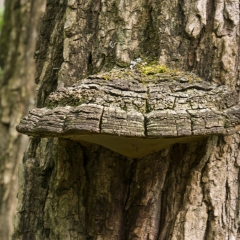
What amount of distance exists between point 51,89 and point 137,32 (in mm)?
684

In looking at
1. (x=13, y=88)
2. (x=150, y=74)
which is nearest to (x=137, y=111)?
(x=150, y=74)

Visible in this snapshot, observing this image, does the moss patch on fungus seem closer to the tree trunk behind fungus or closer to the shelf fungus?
the shelf fungus

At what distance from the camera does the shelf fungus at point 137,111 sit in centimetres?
187

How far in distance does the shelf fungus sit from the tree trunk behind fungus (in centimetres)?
26

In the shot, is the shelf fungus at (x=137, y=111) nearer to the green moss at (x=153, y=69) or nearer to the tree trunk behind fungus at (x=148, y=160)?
the green moss at (x=153, y=69)

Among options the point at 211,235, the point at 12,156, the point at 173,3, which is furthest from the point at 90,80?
the point at 12,156

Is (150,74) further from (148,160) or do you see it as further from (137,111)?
(148,160)

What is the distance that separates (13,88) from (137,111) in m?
3.98

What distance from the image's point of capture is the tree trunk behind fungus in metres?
2.39

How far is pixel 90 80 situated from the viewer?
2160 mm

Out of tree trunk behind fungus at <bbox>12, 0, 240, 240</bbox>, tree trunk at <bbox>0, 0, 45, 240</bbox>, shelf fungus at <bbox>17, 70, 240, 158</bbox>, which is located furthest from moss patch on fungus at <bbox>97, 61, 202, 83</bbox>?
tree trunk at <bbox>0, 0, 45, 240</bbox>

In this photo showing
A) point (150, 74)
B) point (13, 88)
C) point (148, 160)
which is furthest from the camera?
point (13, 88)

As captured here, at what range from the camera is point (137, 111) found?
1963 mm

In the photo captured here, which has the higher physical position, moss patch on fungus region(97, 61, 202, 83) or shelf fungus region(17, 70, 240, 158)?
moss patch on fungus region(97, 61, 202, 83)
